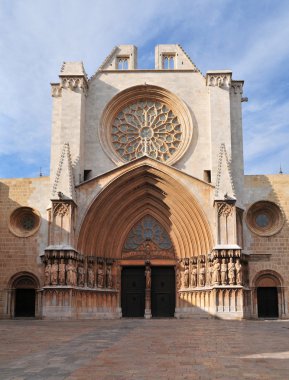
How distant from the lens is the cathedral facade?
21.2 m

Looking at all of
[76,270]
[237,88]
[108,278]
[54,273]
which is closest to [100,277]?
[108,278]

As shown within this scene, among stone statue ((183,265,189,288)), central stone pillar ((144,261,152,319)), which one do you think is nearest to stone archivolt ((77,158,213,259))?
stone statue ((183,265,189,288))

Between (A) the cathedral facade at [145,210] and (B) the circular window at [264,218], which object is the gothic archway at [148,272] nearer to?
(A) the cathedral facade at [145,210]

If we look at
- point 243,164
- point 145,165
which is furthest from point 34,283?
point 243,164

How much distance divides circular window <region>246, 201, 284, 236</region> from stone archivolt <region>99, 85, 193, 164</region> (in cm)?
433

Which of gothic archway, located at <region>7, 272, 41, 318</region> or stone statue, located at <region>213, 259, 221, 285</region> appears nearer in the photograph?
stone statue, located at <region>213, 259, 221, 285</region>

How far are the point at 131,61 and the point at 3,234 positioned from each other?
10.3 meters

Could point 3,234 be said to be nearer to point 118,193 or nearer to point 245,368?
point 118,193

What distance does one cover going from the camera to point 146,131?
24.8 m

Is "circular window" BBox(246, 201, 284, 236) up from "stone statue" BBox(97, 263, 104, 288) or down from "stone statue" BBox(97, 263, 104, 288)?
up

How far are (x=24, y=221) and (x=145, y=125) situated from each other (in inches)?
285

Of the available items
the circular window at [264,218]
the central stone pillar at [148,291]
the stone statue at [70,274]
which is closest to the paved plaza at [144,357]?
the stone statue at [70,274]

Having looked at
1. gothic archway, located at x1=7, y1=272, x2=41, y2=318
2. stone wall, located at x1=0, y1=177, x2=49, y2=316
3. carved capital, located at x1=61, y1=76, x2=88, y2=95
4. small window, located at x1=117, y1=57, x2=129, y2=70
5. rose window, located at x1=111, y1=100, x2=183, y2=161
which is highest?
small window, located at x1=117, y1=57, x2=129, y2=70

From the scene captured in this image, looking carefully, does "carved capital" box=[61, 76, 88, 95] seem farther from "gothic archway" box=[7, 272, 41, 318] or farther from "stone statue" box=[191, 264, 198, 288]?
"stone statue" box=[191, 264, 198, 288]
